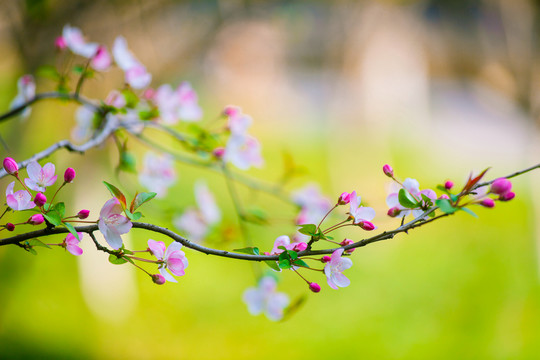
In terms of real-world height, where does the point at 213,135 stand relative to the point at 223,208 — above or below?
below

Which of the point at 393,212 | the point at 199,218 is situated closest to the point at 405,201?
the point at 393,212

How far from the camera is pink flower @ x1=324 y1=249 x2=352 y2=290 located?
39cm

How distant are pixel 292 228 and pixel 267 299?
1.53 metres

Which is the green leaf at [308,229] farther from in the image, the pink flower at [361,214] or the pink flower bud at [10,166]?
the pink flower bud at [10,166]

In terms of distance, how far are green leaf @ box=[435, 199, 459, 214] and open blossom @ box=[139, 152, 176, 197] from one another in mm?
541

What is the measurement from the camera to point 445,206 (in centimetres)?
35

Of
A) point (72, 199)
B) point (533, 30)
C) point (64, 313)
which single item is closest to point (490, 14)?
point (533, 30)

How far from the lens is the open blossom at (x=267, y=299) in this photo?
64cm

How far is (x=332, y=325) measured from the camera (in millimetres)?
2084

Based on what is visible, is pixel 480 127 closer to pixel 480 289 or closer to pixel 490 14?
pixel 490 14

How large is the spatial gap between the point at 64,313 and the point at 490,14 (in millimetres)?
2669

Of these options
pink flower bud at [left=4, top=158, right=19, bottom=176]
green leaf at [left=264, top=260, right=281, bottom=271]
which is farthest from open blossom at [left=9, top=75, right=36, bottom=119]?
green leaf at [left=264, top=260, right=281, bottom=271]

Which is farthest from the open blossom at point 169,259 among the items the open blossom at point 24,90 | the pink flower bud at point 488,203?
the open blossom at point 24,90

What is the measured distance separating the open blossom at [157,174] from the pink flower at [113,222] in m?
0.44
